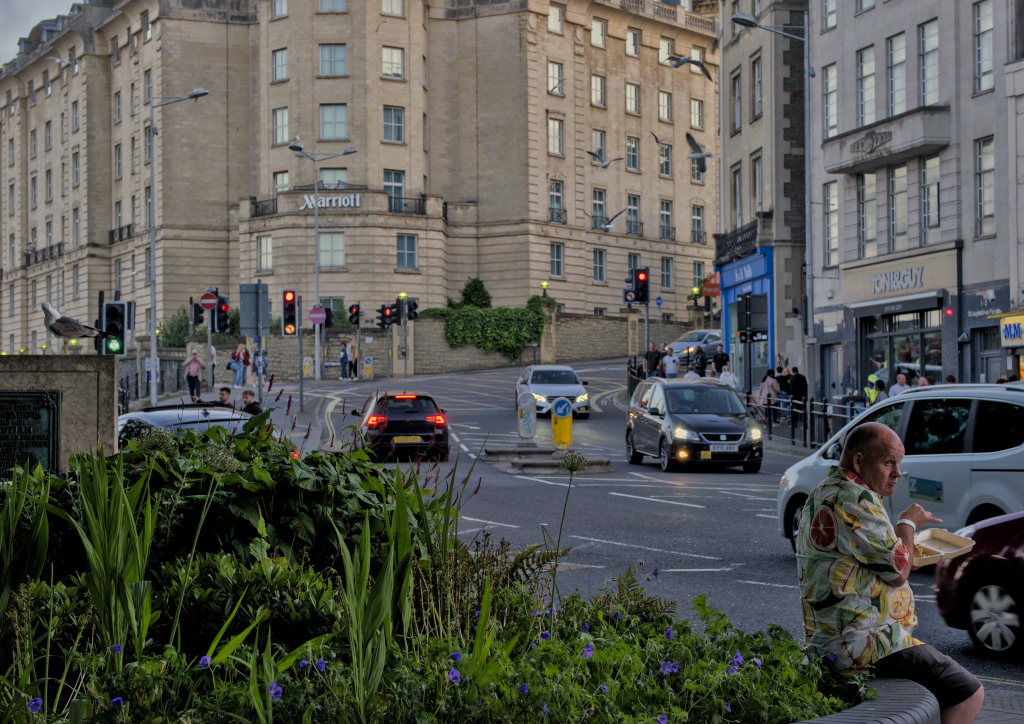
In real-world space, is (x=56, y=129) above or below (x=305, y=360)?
above

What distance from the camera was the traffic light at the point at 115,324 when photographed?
1869 cm

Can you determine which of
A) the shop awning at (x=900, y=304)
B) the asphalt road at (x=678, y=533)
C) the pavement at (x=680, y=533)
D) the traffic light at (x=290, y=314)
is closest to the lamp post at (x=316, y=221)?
the traffic light at (x=290, y=314)

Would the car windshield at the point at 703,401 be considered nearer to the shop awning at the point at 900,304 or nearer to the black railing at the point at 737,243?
the shop awning at the point at 900,304

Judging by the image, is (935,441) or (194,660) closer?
(194,660)

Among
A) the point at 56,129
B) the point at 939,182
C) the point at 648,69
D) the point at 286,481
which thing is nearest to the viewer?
the point at 286,481

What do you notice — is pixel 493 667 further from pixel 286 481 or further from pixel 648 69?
pixel 648 69

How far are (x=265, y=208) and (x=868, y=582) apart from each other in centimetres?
6186

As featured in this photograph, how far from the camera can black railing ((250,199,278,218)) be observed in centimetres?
6328

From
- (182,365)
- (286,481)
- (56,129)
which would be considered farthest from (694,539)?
(56,129)

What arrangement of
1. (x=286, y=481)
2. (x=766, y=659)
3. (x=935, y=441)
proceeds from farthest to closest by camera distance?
(x=935, y=441)
(x=286, y=481)
(x=766, y=659)

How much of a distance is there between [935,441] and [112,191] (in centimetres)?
7456

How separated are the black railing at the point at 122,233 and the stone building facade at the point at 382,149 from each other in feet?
0.74

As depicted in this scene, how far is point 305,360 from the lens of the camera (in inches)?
2200

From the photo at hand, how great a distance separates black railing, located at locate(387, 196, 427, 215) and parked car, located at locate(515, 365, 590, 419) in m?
27.5
